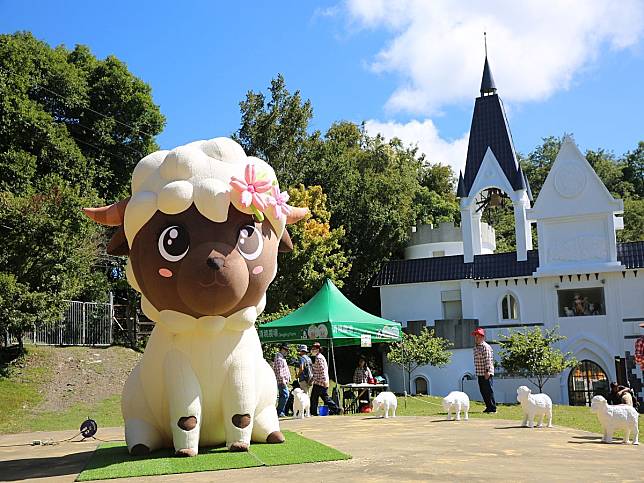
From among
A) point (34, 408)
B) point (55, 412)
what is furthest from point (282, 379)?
point (34, 408)

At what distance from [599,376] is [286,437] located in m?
23.0

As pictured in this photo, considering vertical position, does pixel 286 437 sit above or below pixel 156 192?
below

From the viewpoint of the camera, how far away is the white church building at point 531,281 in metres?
30.2

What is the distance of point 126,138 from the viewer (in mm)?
32250

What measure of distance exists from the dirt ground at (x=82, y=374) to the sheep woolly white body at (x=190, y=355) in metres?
11.8

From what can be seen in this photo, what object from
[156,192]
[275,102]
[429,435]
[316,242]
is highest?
[275,102]

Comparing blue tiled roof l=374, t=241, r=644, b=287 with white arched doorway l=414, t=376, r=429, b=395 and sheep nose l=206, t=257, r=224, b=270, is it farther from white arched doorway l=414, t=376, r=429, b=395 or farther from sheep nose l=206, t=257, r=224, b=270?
sheep nose l=206, t=257, r=224, b=270

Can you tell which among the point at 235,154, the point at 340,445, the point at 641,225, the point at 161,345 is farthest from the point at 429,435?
the point at 641,225

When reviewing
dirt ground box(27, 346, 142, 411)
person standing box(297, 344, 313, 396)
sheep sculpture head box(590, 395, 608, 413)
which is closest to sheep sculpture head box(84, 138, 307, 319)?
sheep sculpture head box(590, 395, 608, 413)

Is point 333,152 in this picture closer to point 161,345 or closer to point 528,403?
point 528,403

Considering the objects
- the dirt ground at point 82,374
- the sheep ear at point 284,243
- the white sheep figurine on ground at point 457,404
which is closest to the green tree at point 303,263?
the dirt ground at point 82,374

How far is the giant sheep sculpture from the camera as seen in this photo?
28.6 ft

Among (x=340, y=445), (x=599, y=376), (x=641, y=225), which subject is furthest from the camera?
(x=641, y=225)

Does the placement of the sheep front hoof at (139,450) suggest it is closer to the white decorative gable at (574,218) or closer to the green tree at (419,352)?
the green tree at (419,352)
